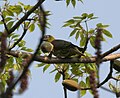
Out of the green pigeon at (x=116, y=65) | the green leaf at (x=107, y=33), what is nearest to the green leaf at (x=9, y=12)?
the green leaf at (x=107, y=33)

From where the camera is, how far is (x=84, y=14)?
408 cm

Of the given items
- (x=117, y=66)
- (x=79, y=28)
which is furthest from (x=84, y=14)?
(x=117, y=66)

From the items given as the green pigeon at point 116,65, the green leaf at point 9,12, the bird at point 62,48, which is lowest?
the green pigeon at point 116,65

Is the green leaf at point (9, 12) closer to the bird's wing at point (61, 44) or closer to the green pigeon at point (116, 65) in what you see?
the bird's wing at point (61, 44)

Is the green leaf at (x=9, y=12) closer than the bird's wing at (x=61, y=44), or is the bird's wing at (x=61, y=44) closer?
the bird's wing at (x=61, y=44)

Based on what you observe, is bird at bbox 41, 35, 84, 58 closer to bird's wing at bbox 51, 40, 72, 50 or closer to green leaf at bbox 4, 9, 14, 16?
bird's wing at bbox 51, 40, 72, 50

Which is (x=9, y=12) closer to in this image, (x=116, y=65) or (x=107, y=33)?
(x=107, y=33)

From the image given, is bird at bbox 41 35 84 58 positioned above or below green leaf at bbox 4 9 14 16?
below

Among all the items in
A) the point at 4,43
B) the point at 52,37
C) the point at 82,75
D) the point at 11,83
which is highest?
the point at 4,43

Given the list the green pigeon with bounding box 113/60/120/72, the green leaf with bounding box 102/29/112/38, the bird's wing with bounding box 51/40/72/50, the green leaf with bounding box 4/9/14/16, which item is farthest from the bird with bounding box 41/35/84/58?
the green leaf with bounding box 4/9/14/16

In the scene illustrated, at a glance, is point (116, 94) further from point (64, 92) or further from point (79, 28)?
point (79, 28)

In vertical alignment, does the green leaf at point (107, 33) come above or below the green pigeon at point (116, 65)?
above

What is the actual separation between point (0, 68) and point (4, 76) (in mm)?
3031

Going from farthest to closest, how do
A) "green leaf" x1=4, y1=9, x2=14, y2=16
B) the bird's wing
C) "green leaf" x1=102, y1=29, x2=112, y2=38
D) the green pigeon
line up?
"green leaf" x1=4, y1=9, x2=14, y2=16, "green leaf" x1=102, y1=29, x2=112, y2=38, the bird's wing, the green pigeon
